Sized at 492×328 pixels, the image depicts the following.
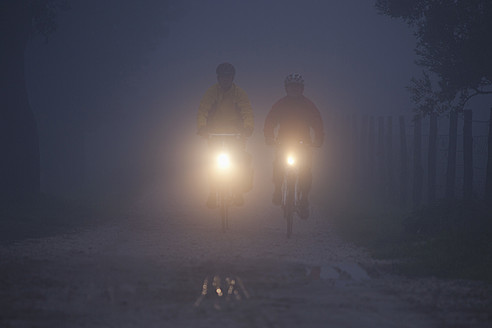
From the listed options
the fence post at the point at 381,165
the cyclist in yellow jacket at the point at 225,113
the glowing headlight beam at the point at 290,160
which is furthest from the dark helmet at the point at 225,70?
the fence post at the point at 381,165

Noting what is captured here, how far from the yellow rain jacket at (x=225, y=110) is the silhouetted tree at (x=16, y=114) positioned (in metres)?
6.56

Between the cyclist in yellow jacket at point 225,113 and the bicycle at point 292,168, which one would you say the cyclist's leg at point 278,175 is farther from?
the cyclist in yellow jacket at point 225,113

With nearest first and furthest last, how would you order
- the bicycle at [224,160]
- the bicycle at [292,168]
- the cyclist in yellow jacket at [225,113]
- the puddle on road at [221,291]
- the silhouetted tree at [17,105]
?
1. the puddle on road at [221,291]
2. the bicycle at [292,168]
3. the bicycle at [224,160]
4. the cyclist in yellow jacket at [225,113]
5. the silhouetted tree at [17,105]

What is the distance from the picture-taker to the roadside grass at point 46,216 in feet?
41.5

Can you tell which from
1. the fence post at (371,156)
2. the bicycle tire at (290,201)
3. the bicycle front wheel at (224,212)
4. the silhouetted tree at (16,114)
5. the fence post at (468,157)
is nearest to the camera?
the bicycle tire at (290,201)

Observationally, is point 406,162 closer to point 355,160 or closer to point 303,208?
point 303,208

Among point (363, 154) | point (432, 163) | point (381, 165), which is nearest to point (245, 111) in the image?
point (432, 163)

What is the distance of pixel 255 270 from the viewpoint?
28.1 feet

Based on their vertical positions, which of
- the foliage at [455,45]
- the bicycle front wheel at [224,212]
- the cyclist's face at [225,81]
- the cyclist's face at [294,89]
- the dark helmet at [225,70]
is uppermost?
the foliage at [455,45]

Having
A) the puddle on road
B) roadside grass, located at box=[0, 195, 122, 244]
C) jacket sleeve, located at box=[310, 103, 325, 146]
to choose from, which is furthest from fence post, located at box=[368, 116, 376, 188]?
the puddle on road

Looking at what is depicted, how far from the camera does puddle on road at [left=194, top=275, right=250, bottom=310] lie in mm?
6879

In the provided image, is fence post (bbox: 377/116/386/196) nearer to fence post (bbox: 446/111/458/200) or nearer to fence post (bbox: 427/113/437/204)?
fence post (bbox: 427/113/437/204)

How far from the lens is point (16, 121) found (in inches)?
730

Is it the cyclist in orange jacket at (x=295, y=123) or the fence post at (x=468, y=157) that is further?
the fence post at (x=468, y=157)
